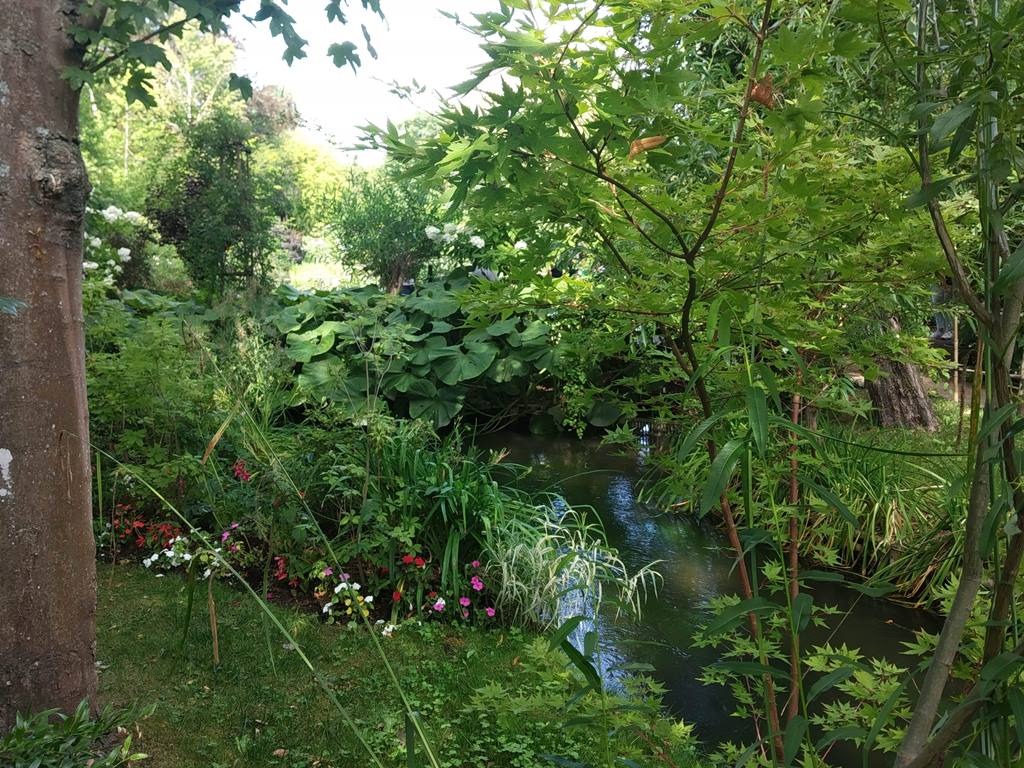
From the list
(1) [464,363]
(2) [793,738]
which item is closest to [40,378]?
(2) [793,738]

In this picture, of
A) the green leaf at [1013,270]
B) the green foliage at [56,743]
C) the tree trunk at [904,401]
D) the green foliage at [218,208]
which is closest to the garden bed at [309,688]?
the green foliage at [56,743]

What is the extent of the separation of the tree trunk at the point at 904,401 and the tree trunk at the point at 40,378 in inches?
232

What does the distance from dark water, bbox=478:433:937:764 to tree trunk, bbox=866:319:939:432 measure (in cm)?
218

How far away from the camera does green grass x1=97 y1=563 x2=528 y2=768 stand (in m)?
2.07

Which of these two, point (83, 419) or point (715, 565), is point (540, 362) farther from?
point (83, 419)

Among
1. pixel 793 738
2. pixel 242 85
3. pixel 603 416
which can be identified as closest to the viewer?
pixel 793 738

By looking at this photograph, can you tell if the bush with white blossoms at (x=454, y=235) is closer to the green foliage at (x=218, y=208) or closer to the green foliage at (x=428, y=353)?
the green foliage at (x=428, y=353)

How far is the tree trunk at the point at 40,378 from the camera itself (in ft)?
5.29

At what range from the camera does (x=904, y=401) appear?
607 cm

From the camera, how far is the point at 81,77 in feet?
5.40

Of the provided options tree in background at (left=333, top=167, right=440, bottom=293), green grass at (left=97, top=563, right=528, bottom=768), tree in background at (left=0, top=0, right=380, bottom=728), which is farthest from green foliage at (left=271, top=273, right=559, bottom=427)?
tree in background at (left=0, top=0, right=380, bottom=728)

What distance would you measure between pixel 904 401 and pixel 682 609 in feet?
12.0

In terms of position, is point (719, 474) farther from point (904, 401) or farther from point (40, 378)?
point (904, 401)

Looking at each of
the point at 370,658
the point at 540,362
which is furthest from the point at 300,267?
the point at 370,658
